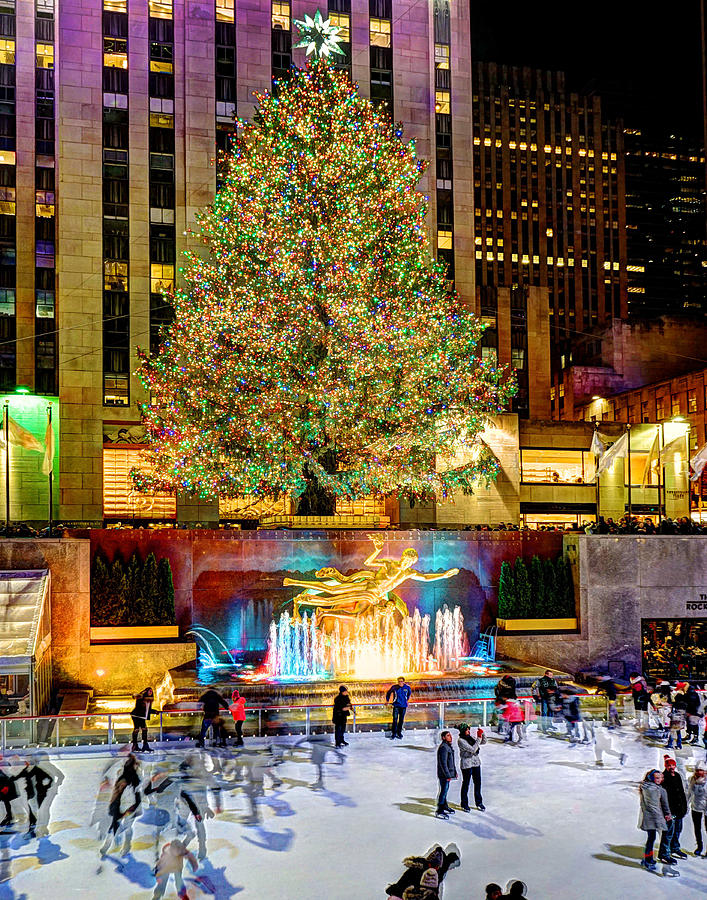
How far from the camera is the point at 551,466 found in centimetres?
5109

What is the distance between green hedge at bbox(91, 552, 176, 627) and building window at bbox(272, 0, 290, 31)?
1335 inches

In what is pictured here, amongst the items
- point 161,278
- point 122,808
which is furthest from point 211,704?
point 161,278

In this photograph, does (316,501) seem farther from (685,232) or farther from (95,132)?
(685,232)

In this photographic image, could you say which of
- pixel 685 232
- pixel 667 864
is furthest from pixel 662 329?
pixel 685 232

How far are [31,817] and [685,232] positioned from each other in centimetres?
17217

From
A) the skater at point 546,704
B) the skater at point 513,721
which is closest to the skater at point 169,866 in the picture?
the skater at point 513,721

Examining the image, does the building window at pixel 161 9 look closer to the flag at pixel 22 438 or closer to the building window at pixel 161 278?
the building window at pixel 161 278

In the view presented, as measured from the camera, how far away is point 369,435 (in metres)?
30.7

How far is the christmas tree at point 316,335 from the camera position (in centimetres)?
2955

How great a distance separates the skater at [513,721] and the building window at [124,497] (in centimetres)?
2778

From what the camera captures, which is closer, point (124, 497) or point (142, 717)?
point (142, 717)

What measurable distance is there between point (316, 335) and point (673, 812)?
20003 mm

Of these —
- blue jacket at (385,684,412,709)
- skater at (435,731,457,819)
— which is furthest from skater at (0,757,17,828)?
blue jacket at (385,684,412,709)

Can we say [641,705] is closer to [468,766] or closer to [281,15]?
[468,766]
